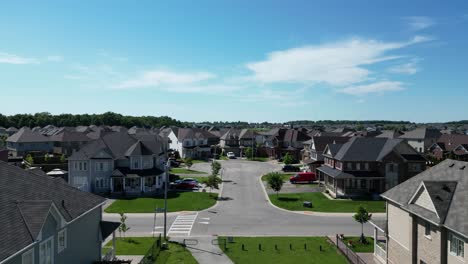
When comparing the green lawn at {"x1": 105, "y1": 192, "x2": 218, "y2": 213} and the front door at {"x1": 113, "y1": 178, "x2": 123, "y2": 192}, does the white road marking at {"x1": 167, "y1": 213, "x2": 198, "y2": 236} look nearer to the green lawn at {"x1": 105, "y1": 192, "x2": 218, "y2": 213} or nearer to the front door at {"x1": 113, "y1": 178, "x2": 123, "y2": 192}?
the green lawn at {"x1": 105, "y1": 192, "x2": 218, "y2": 213}

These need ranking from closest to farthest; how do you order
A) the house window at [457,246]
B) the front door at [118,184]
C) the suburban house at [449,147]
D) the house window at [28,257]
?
the house window at [28,257] < the house window at [457,246] < the front door at [118,184] < the suburban house at [449,147]

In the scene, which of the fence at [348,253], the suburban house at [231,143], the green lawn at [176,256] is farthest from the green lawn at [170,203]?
the suburban house at [231,143]

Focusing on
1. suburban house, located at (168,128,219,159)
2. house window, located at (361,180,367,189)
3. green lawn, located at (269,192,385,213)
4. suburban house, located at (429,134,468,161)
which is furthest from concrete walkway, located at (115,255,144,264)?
suburban house, located at (429,134,468,161)

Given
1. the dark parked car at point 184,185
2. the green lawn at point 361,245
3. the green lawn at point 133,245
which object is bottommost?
the green lawn at point 361,245

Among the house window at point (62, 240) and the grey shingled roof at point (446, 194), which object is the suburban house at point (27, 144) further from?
the grey shingled roof at point (446, 194)

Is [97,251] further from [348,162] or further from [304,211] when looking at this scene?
[348,162]

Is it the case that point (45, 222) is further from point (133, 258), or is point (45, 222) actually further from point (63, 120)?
point (63, 120)

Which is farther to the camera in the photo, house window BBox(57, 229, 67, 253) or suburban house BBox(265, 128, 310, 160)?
suburban house BBox(265, 128, 310, 160)
